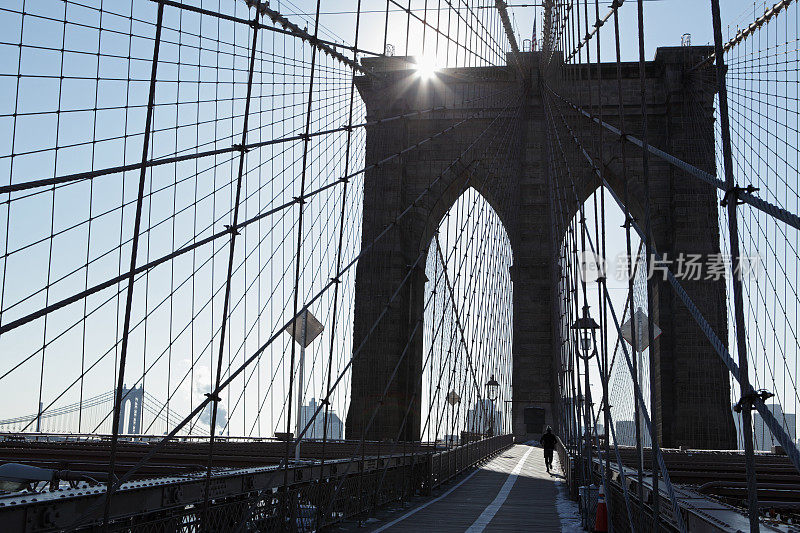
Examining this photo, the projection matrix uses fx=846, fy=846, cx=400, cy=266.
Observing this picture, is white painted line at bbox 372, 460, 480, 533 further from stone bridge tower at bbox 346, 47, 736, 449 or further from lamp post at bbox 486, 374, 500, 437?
lamp post at bbox 486, 374, 500, 437

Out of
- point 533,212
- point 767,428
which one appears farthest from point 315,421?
point 533,212

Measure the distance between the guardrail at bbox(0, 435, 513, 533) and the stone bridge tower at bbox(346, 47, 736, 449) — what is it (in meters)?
11.6

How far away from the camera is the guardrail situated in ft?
9.45

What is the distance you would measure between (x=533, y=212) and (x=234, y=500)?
19.2 meters

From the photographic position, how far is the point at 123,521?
3.42 meters

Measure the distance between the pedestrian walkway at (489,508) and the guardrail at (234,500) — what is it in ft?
1.15

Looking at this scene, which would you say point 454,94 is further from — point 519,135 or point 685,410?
point 685,410

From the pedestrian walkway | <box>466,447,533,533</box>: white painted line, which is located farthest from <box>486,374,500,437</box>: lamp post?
the pedestrian walkway

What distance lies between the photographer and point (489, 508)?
741 centimetres

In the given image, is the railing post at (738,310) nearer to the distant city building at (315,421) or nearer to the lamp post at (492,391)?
the distant city building at (315,421)

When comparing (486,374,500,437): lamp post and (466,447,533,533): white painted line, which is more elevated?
(486,374,500,437): lamp post

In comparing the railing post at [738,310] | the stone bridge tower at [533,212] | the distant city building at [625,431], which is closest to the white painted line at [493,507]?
the railing post at [738,310]

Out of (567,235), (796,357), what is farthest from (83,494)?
(796,357)

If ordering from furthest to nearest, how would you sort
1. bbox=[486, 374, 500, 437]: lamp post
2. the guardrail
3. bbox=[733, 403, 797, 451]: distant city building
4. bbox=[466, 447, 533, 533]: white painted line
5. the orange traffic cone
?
bbox=[486, 374, 500, 437]: lamp post → bbox=[733, 403, 797, 451]: distant city building → bbox=[466, 447, 533, 533]: white painted line → the orange traffic cone → the guardrail
